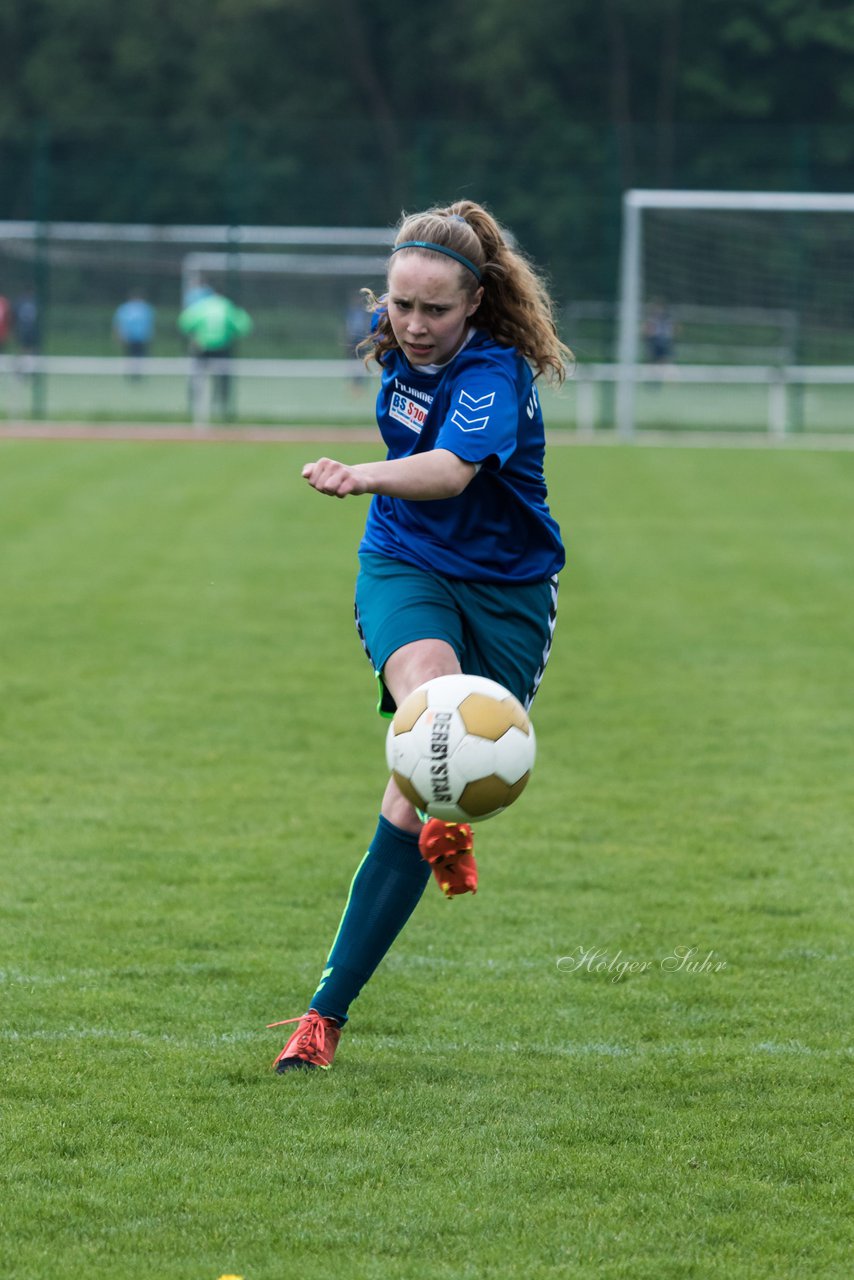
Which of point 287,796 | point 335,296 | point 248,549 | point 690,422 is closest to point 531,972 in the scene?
point 287,796

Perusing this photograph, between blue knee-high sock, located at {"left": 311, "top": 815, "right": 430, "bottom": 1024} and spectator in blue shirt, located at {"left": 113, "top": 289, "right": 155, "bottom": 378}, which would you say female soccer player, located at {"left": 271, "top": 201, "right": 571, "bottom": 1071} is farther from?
spectator in blue shirt, located at {"left": 113, "top": 289, "right": 155, "bottom": 378}

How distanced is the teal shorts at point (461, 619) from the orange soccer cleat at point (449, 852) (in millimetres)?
434

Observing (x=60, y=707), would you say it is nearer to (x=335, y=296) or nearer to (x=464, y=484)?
(x=464, y=484)

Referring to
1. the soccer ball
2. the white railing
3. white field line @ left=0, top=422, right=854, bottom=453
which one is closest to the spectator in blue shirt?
the white railing

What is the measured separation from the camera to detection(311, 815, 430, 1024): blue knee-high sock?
4047 mm

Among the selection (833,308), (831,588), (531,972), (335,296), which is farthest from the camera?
(335,296)

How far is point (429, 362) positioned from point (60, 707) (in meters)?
4.40

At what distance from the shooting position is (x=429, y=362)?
401cm

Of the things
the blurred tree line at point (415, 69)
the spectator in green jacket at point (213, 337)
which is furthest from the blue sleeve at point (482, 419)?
the blurred tree line at point (415, 69)

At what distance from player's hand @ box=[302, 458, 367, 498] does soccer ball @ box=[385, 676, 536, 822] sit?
1.54 feet

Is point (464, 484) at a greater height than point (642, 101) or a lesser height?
lesser

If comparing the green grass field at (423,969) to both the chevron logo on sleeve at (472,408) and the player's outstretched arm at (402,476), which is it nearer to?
the player's outstretched arm at (402,476)

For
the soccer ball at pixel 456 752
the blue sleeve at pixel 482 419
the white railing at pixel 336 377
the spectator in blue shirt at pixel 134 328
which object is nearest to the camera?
the soccer ball at pixel 456 752

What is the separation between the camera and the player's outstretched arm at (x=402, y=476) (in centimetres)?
354
